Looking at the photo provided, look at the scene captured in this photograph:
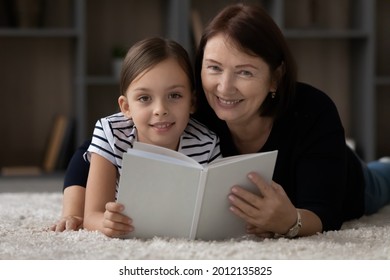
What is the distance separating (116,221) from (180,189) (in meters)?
0.16

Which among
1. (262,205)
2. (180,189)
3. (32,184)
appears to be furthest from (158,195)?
(32,184)

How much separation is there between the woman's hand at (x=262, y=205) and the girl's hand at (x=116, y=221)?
22cm

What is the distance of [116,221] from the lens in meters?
1.46

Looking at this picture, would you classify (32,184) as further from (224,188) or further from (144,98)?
(224,188)

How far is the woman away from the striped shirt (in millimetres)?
68

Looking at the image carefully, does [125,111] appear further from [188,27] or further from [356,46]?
[356,46]

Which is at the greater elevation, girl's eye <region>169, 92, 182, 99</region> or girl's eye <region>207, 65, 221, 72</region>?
girl's eye <region>207, 65, 221, 72</region>

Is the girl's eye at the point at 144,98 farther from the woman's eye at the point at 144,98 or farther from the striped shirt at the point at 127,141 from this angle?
the striped shirt at the point at 127,141

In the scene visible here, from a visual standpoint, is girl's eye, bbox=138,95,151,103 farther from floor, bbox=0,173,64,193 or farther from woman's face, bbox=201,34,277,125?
floor, bbox=0,173,64,193

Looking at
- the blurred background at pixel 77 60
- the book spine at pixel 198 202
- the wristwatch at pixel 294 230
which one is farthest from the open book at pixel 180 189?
the blurred background at pixel 77 60

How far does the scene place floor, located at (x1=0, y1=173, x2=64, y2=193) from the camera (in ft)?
10.8

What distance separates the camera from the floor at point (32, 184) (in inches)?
130

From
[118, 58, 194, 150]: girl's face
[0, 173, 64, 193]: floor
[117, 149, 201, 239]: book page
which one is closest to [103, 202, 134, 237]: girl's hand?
[117, 149, 201, 239]: book page
